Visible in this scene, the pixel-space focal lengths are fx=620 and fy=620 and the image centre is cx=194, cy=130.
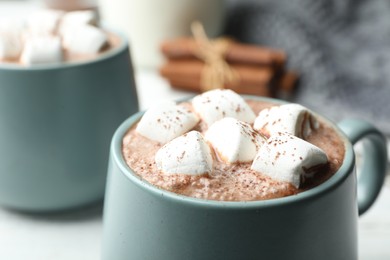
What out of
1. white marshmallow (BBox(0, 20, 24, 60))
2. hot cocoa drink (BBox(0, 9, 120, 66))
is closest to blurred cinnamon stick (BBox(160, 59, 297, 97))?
hot cocoa drink (BBox(0, 9, 120, 66))

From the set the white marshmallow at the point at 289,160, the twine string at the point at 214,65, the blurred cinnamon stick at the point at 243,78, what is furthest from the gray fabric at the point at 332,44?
the white marshmallow at the point at 289,160

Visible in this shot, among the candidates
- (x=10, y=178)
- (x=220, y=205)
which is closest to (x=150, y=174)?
(x=220, y=205)

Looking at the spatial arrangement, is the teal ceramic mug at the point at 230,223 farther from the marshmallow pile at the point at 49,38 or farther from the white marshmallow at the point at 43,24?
the white marshmallow at the point at 43,24

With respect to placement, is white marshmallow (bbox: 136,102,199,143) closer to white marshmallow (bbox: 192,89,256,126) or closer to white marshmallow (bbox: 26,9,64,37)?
white marshmallow (bbox: 192,89,256,126)

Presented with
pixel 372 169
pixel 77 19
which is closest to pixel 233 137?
pixel 372 169

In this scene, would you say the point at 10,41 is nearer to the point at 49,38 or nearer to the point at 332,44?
the point at 49,38
